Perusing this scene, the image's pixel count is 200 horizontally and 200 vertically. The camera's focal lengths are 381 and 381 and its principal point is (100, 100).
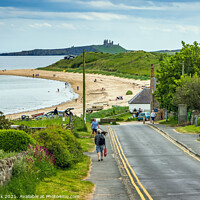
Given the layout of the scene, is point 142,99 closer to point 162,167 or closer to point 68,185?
point 162,167

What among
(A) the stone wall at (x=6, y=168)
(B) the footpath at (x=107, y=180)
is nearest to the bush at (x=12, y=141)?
A: (A) the stone wall at (x=6, y=168)

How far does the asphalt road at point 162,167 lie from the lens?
14141 millimetres

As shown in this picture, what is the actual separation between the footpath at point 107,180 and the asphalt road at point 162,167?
0.99m

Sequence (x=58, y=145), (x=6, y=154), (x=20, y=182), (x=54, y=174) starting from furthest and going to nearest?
(x=58, y=145) → (x=54, y=174) → (x=6, y=154) → (x=20, y=182)

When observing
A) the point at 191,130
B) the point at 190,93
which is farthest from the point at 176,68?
the point at 191,130

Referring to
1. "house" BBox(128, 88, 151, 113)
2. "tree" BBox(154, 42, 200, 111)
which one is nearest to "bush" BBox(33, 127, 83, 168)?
"tree" BBox(154, 42, 200, 111)

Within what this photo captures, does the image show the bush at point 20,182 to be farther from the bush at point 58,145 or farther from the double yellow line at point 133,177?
the double yellow line at point 133,177

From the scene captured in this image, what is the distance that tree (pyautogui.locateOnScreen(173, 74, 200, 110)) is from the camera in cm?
3797

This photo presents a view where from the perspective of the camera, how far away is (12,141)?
50.5 feet

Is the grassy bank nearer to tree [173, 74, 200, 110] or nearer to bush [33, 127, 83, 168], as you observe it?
bush [33, 127, 83, 168]

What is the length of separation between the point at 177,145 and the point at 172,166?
27.1 ft

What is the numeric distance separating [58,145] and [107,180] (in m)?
3.13

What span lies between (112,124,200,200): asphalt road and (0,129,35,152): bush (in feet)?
17.3

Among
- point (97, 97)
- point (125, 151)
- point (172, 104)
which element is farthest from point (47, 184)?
point (97, 97)
